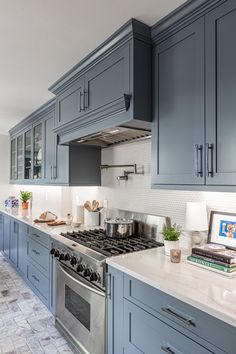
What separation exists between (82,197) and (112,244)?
137 cm

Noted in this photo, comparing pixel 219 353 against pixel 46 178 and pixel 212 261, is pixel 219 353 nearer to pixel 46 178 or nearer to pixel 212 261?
pixel 212 261

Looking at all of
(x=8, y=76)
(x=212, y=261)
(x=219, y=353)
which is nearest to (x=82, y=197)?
(x=8, y=76)

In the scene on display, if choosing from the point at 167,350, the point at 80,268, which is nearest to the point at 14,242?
the point at 80,268

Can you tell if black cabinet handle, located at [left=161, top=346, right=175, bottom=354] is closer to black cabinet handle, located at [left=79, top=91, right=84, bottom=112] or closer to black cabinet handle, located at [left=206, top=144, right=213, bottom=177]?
black cabinet handle, located at [left=206, top=144, right=213, bottom=177]

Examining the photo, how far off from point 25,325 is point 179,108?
2.43 m

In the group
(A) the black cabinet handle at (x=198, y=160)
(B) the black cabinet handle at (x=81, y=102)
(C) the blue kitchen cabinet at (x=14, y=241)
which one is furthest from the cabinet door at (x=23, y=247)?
(A) the black cabinet handle at (x=198, y=160)

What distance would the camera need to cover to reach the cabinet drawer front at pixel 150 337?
1.21 m

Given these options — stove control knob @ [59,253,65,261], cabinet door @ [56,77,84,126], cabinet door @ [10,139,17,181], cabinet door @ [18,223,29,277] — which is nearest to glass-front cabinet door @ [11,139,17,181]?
cabinet door @ [10,139,17,181]

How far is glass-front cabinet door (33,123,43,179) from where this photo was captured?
364cm

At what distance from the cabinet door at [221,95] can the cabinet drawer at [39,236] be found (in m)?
1.92

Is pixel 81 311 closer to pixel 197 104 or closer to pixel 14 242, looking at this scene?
pixel 197 104

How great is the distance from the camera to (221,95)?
1368mm

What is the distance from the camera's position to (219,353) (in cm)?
106

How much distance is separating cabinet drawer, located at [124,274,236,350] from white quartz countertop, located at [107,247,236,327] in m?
0.04
